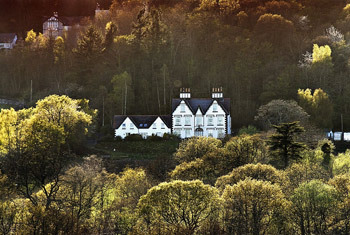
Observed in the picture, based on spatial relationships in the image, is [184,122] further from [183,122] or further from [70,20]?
[70,20]

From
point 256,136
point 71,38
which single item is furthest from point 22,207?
point 71,38

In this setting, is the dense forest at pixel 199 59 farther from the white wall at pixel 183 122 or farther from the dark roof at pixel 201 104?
the white wall at pixel 183 122

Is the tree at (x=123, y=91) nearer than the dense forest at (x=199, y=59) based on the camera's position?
Yes

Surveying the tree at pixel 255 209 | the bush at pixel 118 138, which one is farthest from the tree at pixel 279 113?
the tree at pixel 255 209

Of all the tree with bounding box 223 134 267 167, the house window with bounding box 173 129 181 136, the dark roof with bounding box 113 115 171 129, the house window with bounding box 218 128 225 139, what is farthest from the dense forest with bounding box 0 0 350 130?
the tree with bounding box 223 134 267 167

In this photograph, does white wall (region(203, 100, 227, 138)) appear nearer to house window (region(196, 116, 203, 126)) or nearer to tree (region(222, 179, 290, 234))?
house window (region(196, 116, 203, 126))

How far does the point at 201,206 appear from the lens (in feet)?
133

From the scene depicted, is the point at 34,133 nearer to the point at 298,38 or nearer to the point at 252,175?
the point at 252,175

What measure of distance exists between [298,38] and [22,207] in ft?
212

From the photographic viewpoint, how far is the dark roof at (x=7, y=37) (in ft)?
389

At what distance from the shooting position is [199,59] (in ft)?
304

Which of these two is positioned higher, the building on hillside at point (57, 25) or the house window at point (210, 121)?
the building on hillside at point (57, 25)

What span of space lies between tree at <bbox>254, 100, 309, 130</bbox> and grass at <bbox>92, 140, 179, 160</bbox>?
11877 millimetres

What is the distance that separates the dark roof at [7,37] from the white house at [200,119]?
5622 cm
